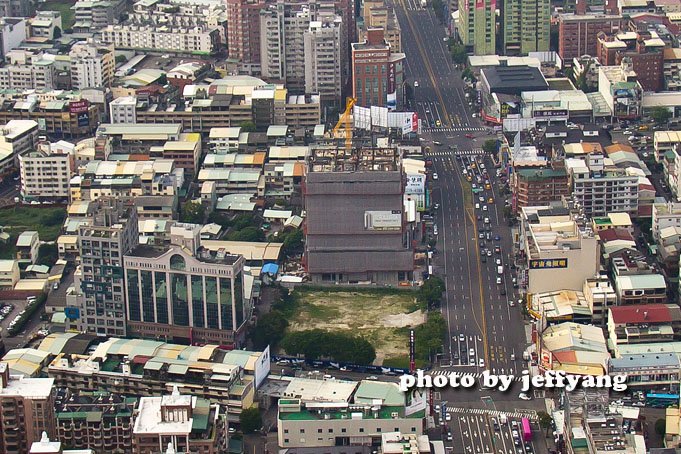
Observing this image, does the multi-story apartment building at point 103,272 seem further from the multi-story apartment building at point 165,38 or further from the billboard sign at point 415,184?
the multi-story apartment building at point 165,38

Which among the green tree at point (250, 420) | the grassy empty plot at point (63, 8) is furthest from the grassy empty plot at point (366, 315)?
the grassy empty plot at point (63, 8)

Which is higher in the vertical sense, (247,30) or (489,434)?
(247,30)

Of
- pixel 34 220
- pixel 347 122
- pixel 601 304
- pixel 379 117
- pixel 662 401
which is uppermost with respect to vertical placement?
pixel 347 122

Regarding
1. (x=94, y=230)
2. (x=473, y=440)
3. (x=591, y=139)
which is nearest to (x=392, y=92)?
(x=591, y=139)

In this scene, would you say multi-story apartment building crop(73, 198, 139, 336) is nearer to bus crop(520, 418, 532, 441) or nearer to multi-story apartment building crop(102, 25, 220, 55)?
bus crop(520, 418, 532, 441)

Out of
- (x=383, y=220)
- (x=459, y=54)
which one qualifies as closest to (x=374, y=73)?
(x=459, y=54)

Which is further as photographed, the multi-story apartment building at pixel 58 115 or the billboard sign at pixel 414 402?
the multi-story apartment building at pixel 58 115

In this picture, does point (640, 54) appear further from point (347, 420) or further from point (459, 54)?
point (347, 420)
